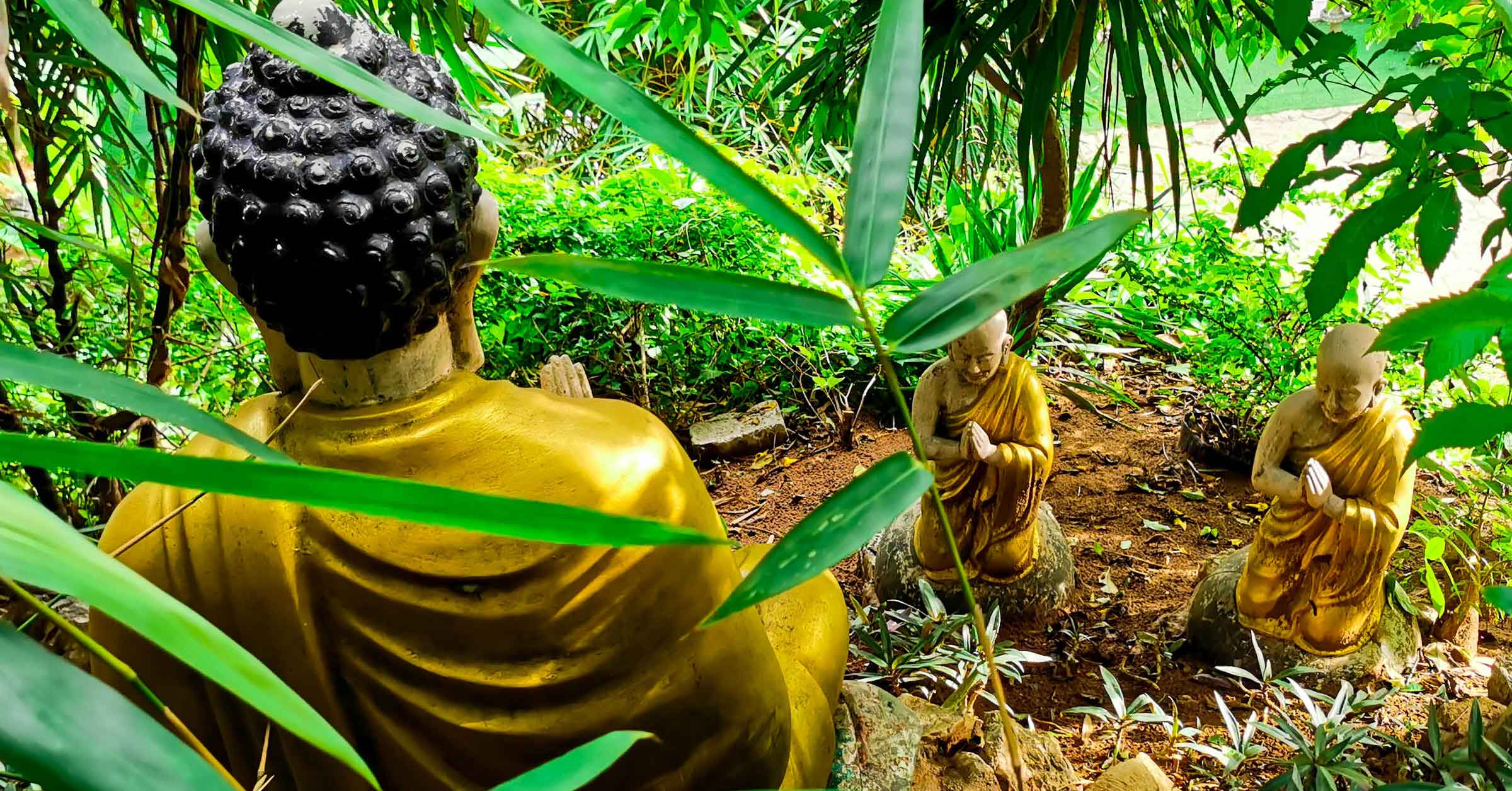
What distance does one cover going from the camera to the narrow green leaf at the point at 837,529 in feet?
1.29

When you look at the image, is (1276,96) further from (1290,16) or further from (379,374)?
(379,374)

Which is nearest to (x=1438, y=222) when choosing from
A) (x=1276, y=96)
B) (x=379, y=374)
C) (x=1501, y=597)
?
(x=1501, y=597)

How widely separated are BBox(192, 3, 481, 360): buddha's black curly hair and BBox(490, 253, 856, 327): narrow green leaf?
1.59 feet

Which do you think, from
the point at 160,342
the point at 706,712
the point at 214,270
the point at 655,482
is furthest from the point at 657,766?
the point at 160,342

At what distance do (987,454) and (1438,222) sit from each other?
1.32 meters

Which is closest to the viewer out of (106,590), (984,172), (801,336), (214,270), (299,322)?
(106,590)

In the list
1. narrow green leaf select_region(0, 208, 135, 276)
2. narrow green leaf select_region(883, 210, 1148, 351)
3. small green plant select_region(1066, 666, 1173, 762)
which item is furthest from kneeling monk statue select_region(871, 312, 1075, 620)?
narrow green leaf select_region(883, 210, 1148, 351)

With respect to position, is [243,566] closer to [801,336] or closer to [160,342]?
[160,342]

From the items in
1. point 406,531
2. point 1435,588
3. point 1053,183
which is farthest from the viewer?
point 1053,183

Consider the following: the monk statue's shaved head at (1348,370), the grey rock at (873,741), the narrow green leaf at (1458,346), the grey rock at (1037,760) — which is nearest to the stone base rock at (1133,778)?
the grey rock at (1037,760)

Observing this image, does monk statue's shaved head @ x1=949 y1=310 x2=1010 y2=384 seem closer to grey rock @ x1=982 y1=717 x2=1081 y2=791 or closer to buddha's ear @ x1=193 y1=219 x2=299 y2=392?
grey rock @ x1=982 y1=717 x2=1081 y2=791

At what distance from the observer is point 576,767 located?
16.4 inches

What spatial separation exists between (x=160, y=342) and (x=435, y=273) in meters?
1.21

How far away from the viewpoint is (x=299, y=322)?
902mm
